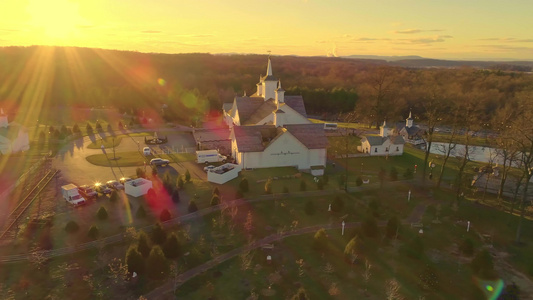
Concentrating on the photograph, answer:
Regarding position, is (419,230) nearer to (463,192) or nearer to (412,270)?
(412,270)

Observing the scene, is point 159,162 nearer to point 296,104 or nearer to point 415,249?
point 296,104

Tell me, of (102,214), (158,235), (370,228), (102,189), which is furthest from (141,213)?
(370,228)

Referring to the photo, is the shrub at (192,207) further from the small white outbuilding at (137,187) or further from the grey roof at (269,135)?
the grey roof at (269,135)

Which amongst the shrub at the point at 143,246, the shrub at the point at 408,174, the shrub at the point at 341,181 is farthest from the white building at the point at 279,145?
the shrub at the point at 143,246

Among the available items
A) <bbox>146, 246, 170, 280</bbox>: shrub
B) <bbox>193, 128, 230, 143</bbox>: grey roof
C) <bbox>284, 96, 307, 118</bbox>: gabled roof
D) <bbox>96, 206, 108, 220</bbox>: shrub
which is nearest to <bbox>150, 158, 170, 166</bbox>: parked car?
<bbox>193, 128, 230, 143</bbox>: grey roof

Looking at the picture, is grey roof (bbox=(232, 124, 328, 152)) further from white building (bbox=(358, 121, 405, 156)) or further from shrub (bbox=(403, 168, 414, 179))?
shrub (bbox=(403, 168, 414, 179))

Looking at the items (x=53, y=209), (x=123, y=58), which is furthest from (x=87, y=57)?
(x=53, y=209)
